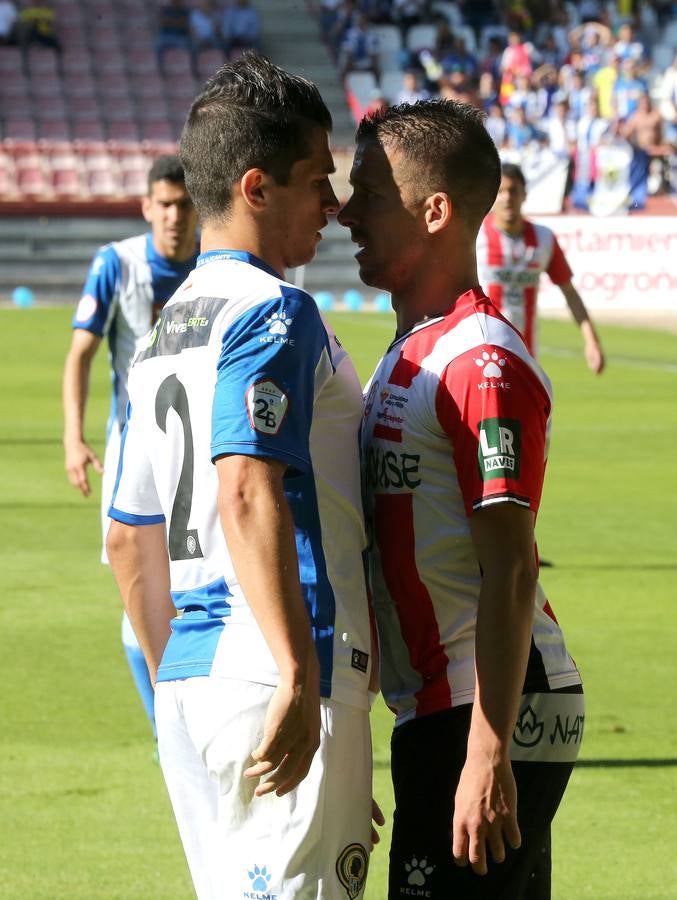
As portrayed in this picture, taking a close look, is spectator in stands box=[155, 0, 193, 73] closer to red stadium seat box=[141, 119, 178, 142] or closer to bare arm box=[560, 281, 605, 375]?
red stadium seat box=[141, 119, 178, 142]

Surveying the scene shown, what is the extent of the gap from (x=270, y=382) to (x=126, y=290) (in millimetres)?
4111

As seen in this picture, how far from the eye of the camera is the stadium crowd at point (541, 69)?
3011 centimetres

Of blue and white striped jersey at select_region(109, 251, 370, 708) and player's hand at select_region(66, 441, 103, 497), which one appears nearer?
blue and white striped jersey at select_region(109, 251, 370, 708)

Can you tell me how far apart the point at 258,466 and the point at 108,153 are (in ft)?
99.5

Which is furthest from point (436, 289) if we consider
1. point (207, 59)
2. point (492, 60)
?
point (207, 59)

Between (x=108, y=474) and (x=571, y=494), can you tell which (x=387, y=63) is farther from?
(x=108, y=474)

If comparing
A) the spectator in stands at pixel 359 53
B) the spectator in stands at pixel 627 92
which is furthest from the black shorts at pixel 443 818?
the spectator in stands at pixel 359 53

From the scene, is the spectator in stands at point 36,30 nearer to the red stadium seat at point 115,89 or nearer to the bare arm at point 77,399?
the red stadium seat at point 115,89

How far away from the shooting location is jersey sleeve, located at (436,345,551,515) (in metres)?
2.56

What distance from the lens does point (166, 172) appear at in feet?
20.8

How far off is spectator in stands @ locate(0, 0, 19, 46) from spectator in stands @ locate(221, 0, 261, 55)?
486cm

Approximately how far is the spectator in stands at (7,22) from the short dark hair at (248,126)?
112 feet

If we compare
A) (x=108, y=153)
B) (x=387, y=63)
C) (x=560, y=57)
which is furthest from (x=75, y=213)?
(x=560, y=57)

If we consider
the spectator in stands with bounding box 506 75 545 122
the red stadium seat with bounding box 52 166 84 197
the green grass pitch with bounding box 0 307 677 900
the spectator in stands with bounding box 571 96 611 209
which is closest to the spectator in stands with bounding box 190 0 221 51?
the red stadium seat with bounding box 52 166 84 197
